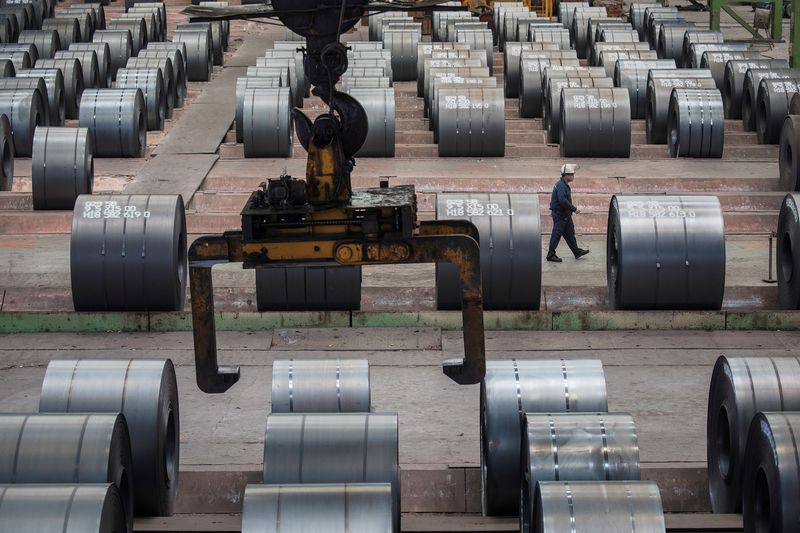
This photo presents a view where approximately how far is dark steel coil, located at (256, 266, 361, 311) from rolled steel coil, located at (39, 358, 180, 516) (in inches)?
228

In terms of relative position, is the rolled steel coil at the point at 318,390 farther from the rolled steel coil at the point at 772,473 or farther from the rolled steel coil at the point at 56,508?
the rolled steel coil at the point at 772,473

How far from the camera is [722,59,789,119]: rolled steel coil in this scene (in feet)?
99.9

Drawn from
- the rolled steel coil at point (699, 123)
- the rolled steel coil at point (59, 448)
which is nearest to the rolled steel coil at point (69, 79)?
the rolled steel coil at point (699, 123)

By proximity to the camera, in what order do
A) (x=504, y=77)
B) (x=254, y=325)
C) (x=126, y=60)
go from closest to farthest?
1. (x=254, y=325)
2. (x=504, y=77)
3. (x=126, y=60)

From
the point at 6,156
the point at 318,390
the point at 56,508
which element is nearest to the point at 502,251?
the point at 318,390

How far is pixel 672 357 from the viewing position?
58.8ft

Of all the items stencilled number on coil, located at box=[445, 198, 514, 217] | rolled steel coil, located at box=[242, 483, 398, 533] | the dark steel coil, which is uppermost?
rolled steel coil, located at box=[242, 483, 398, 533]

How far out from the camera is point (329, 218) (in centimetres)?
1179

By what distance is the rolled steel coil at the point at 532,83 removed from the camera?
100ft

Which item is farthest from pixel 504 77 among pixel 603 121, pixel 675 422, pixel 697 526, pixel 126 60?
pixel 697 526

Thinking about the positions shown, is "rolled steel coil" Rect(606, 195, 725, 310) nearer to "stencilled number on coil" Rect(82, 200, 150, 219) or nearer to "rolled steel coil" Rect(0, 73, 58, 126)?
"stencilled number on coil" Rect(82, 200, 150, 219)

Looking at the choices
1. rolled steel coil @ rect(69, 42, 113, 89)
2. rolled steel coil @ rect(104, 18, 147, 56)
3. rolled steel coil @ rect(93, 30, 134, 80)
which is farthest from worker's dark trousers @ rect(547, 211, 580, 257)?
rolled steel coil @ rect(104, 18, 147, 56)

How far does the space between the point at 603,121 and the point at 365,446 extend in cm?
1578

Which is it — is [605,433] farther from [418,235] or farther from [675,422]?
[675,422]
